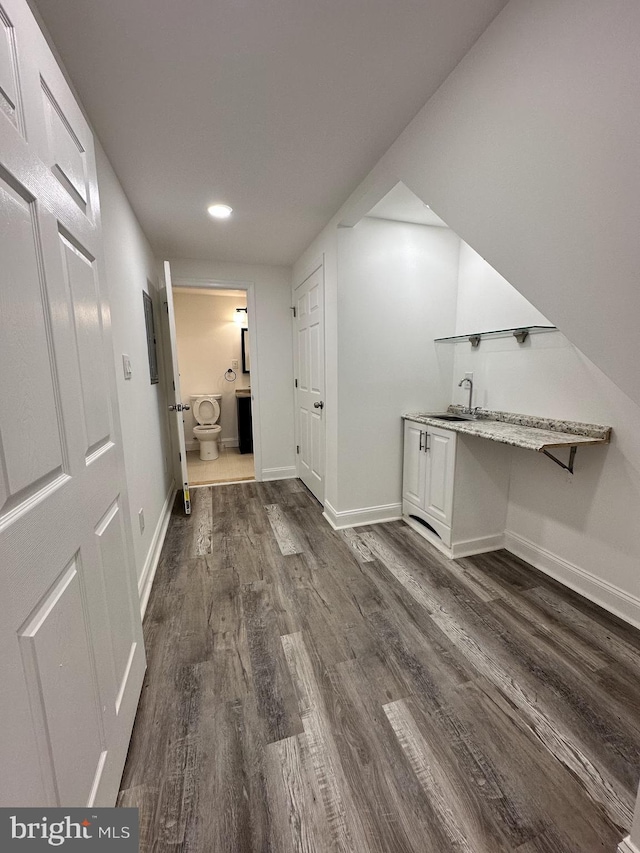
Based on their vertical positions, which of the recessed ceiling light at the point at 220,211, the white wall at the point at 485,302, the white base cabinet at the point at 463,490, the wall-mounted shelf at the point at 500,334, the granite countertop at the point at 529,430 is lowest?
the white base cabinet at the point at 463,490

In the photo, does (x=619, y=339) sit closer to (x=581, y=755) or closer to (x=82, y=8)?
(x=581, y=755)

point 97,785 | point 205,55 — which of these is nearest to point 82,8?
point 205,55

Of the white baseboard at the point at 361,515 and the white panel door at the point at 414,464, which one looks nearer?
the white panel door at the point at 414,464

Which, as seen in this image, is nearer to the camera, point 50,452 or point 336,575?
point 50,452

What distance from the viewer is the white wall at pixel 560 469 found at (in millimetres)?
1699

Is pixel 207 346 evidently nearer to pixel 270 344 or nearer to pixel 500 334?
pixel 270 344

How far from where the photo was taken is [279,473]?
3.92m

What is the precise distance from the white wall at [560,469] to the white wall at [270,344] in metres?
1.87

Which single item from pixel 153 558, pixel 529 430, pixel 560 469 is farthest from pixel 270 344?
pixel 560 469

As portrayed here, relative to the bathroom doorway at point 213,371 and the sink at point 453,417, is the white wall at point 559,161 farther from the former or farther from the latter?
the bathroom doorway at point 213,371

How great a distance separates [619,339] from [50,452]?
4.79 feet

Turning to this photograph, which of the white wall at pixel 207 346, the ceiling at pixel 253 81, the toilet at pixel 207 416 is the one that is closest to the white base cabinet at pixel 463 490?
the ceiling at pixel 253 81

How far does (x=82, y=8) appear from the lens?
3.37 feet

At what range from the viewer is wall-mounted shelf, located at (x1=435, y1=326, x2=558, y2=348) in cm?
204
